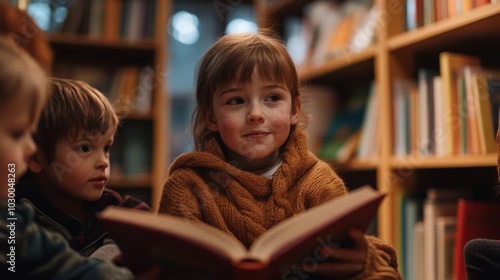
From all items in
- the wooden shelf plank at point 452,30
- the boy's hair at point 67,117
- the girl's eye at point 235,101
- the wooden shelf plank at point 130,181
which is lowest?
the wooden shelf plank at point 130,181

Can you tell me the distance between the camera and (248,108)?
1.04 m

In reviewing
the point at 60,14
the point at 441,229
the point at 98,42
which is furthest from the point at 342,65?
the point at 60,14

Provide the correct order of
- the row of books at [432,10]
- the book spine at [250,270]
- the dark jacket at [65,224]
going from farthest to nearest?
the row of books at [432,10] → the dark jacket at [65,224] → the book spine at [250,270]

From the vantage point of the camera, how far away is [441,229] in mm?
1466

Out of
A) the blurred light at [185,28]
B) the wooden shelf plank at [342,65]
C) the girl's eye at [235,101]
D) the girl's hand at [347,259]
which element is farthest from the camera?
the blurred light at [185,28]

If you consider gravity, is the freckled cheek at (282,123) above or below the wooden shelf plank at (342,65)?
below

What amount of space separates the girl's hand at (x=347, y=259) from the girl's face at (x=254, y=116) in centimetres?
30

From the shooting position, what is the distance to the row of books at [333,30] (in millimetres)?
1914

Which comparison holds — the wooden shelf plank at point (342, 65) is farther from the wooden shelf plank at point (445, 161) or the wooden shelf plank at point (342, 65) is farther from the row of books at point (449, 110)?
the wooden shelf plank at point (445, 161)

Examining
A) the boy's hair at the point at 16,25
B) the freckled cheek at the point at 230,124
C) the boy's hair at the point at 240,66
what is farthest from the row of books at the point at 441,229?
the boy's hair at the point at 16,25

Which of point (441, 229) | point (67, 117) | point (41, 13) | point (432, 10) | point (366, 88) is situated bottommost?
point (441, 229)

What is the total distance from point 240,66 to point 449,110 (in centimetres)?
73

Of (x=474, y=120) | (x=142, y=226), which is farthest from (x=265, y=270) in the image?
(x=474, y=120)

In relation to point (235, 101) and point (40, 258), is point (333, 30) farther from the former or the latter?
point (40, 258)
